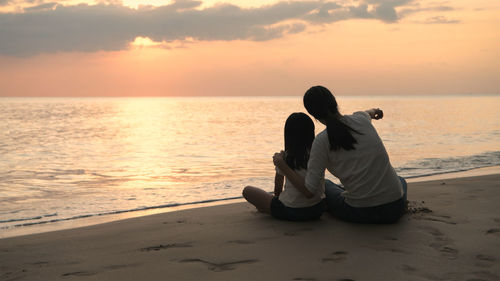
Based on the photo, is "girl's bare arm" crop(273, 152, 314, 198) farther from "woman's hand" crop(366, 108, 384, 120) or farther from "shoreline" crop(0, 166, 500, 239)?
"shoreline" crop(0, 166, 500, 239)

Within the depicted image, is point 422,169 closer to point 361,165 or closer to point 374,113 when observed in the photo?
point 374,113

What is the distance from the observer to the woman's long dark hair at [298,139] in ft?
15.5

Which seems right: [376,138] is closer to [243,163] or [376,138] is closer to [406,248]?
[406,248]

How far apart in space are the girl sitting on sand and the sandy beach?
14 centimetres

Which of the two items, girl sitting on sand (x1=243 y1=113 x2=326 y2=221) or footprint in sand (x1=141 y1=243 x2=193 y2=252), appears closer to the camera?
footprint in sand (x1=141 y1=243 x2=193 y2=252)

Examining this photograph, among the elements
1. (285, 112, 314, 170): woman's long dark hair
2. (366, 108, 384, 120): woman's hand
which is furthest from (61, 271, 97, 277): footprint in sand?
(366, 108, 384, 120): woman's hand

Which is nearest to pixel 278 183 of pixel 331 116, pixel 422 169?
pixel 331 116

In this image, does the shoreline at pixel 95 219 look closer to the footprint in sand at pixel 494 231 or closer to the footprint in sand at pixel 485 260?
the footprint in sand at pixel 494 231

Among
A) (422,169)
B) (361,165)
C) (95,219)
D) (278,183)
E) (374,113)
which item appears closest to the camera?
(361,165)

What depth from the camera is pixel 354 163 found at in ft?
14.6

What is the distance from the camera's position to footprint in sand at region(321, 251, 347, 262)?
12.7ft

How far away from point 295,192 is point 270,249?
3.14ft

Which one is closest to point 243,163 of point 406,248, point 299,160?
point 299,160

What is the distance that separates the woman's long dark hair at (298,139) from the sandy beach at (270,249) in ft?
2.41
